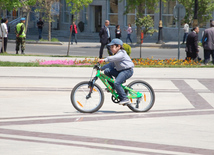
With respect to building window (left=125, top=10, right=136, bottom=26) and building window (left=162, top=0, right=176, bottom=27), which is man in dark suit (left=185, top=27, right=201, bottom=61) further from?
building window (left=125, top=10, right=136, bottom=26)

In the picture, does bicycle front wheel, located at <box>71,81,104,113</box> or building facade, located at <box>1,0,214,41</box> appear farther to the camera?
building facade, located at <box>1,0,214,41</box>

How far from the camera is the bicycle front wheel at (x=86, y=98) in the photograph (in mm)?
10617

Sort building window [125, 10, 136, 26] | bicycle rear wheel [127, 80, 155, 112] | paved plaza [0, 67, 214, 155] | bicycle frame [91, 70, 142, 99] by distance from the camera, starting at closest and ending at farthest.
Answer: paved plaza [0, 67, 214, 155] → bicycle frame [91, 70, 142, 99] → bicycle rear wheel [127, 80, 155, 112] → building window [125, 10, 136, 26]

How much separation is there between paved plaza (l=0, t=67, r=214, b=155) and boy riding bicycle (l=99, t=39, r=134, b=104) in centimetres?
42

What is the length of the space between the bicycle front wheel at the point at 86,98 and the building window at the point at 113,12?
131 ft

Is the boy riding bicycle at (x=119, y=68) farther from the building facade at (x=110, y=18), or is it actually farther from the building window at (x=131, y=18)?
the building window at (x=131, y=18)

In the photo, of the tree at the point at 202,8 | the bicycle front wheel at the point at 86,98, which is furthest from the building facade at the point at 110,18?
the bicycle front wheel at the point at 86,98

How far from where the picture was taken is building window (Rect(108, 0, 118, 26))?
165 ft

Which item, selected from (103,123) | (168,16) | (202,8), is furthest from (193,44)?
(168,16)

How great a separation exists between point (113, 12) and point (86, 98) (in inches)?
1586

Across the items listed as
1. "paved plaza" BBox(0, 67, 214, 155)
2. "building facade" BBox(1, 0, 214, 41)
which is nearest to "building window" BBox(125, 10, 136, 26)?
"building facade" BBox(1, 0, 214, 41)

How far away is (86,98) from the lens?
10.6 meters

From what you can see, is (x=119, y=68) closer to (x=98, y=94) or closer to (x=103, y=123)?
(x=98, y=94)

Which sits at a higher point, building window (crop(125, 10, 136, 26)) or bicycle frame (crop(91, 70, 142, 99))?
building window (crop(125, 10, 136, 26))
